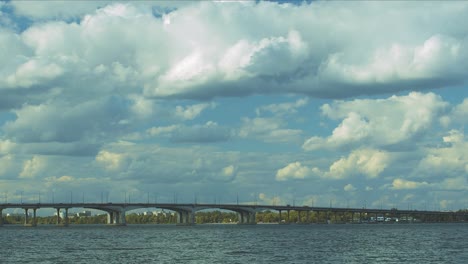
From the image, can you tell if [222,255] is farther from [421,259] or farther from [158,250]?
[421,259]

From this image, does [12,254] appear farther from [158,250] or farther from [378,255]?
[378,255]

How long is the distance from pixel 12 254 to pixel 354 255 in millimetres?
44072

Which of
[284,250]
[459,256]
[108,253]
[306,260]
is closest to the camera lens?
[306,260]

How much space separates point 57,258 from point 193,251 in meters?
19.5

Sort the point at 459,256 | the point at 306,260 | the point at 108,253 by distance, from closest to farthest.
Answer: the point at 306,260
the point at 459,256
the point at 108,253

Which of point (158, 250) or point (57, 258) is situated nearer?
point (57, 258)

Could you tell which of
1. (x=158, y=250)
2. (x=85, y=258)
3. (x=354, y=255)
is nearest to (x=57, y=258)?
(x=85, y=258)

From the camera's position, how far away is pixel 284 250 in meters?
102

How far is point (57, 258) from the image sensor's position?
87.0 meters

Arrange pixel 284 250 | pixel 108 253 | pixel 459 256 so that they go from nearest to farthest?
pixel 459 256 < pixel 108 253 < pixel 284 250

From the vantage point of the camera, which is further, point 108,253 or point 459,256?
point 108,253

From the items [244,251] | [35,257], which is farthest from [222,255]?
[35,257]

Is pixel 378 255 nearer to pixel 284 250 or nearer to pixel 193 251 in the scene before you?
pixel 284 250

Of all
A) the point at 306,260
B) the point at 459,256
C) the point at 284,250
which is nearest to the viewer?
the point at 306,260
